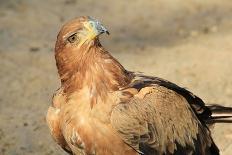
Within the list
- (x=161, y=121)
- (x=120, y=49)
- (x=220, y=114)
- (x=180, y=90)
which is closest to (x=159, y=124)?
(x=161, y=121)

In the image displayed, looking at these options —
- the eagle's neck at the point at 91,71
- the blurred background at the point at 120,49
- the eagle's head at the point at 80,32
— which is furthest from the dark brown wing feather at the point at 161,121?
the blurred background at the point at 120,49

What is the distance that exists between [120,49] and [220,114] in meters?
3.81

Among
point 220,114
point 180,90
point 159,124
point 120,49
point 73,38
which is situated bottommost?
point 159,124

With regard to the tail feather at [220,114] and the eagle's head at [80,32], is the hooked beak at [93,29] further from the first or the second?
the tail feather at [220,114]

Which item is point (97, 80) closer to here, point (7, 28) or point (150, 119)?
point (150, 119)

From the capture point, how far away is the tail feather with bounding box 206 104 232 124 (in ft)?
17.5

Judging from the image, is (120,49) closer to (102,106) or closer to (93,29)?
(102,106)

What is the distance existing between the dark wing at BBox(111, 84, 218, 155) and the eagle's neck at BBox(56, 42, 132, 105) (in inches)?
6.3

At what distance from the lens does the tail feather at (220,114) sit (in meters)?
5.34

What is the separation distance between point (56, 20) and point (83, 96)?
17.1 feet

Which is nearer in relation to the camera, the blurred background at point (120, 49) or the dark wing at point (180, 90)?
the dark wing at point (180, 90)

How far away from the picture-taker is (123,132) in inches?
Result: 180

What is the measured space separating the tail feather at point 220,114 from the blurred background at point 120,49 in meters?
1.08

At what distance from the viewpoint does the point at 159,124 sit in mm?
4789
